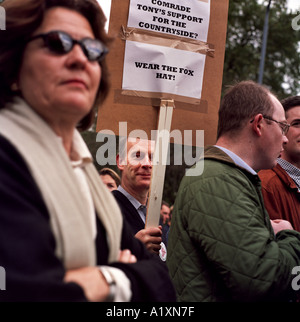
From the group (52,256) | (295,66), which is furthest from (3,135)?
(295,66)

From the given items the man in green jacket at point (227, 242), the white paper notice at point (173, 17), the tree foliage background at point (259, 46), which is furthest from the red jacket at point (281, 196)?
the tree foliage background at point (259, 46)

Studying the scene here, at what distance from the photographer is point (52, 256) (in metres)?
1.25

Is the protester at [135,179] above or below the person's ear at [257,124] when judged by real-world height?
below

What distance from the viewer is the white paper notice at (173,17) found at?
2.77 m

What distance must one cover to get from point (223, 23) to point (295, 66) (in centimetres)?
1656

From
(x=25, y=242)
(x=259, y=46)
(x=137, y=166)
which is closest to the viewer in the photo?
(x=25, y=242)

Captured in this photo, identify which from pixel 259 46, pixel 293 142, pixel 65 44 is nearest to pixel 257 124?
pixel 293 142

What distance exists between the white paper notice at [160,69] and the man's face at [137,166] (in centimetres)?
93

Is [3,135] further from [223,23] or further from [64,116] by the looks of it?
[223,23]

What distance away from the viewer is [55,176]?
1368 millimetres

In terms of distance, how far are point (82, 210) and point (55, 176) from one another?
0.46 ft

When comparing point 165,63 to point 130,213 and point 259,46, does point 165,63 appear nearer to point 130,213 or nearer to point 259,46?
point 130,213

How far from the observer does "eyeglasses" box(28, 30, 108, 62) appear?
148 centimetres

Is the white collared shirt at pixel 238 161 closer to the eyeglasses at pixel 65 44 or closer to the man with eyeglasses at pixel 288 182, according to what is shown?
the man with eyeglasses at pixel 288 182
